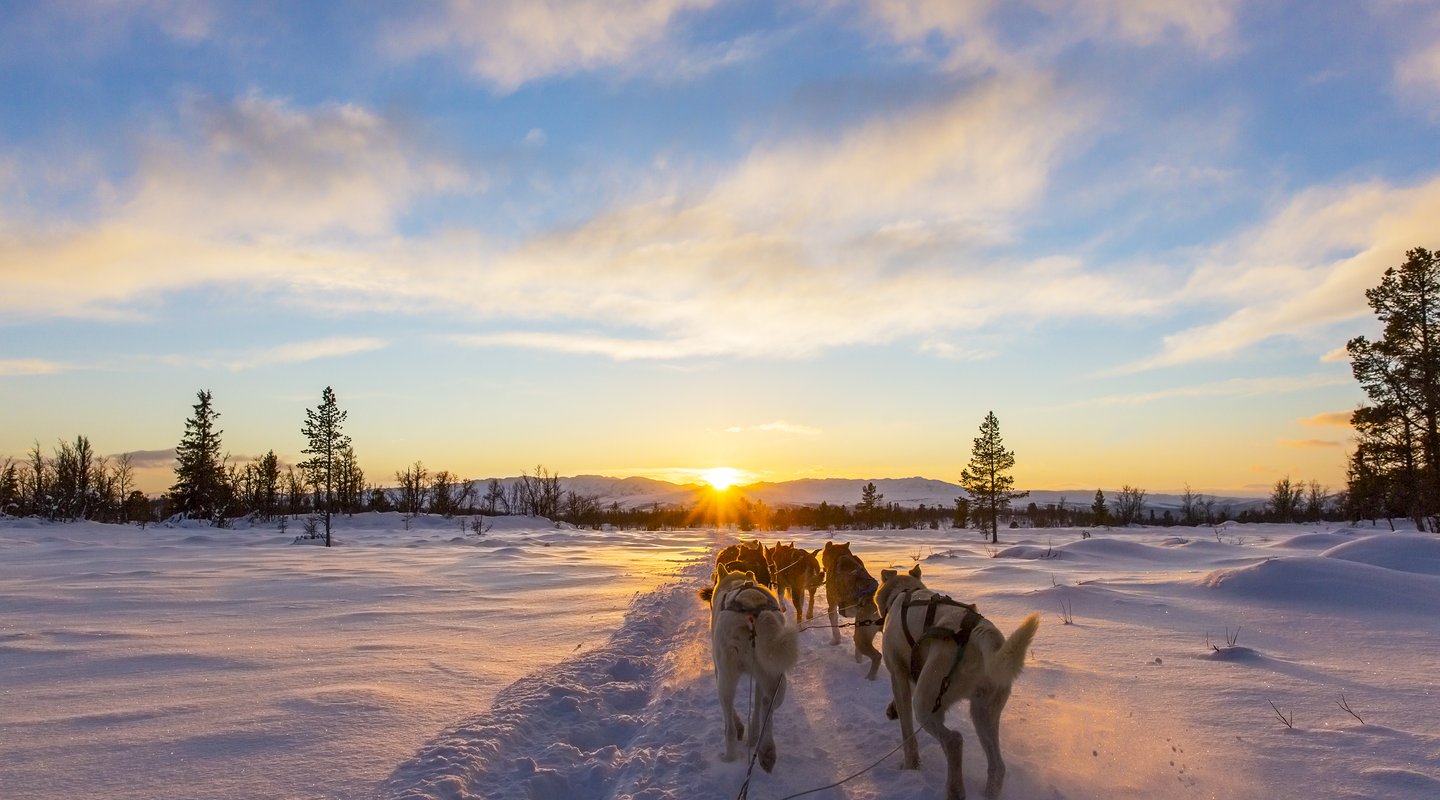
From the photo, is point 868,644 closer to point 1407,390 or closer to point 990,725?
point 990,725

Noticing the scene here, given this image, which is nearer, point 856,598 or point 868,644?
point 868,644

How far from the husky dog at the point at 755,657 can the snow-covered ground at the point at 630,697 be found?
278 millimetres

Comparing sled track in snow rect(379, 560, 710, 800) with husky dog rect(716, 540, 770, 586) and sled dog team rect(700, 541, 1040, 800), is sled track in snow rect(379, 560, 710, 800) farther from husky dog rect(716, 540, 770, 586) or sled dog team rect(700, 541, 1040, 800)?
husky dog rect(716, 540, 770, 586)

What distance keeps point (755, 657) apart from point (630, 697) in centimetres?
243

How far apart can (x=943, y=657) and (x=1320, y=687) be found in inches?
169

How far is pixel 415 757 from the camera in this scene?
450cm

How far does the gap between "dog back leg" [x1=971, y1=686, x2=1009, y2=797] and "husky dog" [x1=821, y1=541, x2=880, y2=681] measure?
229cm

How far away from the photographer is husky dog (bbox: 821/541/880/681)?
6977 millimetres

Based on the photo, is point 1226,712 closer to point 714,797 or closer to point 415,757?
point 714,797

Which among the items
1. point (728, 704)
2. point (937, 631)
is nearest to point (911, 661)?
point (937, 631)

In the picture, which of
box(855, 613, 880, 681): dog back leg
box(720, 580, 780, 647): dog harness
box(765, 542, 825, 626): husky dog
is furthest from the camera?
box(765, 542, 825, 626): husky dog

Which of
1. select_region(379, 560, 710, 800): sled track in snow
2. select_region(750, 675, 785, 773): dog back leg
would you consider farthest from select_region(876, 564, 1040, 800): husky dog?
select_region(379, 560, 710, 800): sled track in snow

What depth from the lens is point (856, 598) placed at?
25.4 feet

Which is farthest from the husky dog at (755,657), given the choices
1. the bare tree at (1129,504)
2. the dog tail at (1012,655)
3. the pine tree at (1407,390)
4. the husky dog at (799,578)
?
the bare tree at (1129,504)
